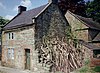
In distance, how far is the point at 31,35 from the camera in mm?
22562

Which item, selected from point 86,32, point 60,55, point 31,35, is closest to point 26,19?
point 31,35

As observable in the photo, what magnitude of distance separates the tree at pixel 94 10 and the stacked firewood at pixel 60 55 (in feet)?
79.7

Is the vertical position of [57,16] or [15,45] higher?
[57,16]

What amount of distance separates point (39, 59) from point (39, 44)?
7.15 feet

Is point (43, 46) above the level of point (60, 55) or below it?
above

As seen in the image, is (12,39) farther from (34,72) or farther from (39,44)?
(34,72)

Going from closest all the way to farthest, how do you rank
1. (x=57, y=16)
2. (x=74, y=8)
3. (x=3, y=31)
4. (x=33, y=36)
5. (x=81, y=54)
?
(x=33, y=36) < (x=81, y=54) < (x=57, y=16) < (x=3, y=31) < (x=74, y=8)

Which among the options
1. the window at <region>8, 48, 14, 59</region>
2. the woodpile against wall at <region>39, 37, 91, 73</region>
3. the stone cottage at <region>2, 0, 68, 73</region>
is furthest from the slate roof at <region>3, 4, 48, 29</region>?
the woodpile against wall at <region>39, 37, 91, 73</region>

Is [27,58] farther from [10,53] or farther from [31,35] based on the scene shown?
[10,53]

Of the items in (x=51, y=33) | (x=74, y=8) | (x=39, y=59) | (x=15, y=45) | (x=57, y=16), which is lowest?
(x=39, y=59)

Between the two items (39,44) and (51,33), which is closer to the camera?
(39,44)

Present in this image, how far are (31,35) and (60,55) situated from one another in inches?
179

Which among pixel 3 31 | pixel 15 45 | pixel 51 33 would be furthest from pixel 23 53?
pixel 3 31

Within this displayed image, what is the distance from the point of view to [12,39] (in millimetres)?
26359
